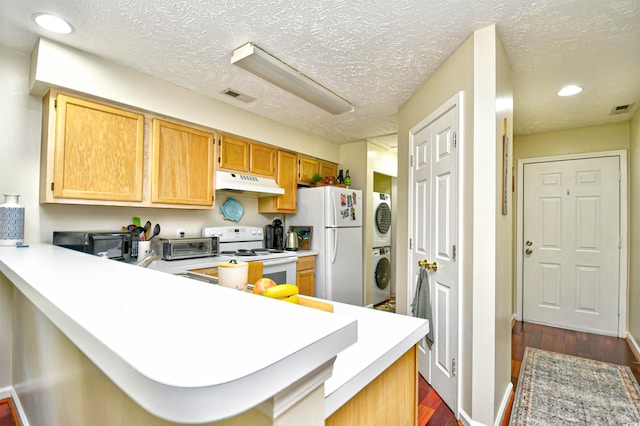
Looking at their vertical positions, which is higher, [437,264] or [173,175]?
[173,175]

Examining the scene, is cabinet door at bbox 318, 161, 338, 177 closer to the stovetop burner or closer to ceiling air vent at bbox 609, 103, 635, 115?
the stovetop burner

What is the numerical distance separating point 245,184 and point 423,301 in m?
1.99

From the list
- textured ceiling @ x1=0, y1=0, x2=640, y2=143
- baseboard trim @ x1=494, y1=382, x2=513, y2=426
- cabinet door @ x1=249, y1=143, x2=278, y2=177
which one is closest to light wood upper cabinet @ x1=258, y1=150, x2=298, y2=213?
cabinet door @ x1=249, y1=143, x2=278, y2=177

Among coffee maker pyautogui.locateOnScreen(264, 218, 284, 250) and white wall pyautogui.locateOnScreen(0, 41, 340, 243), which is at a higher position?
white wall pyautogui.locateOnScreen(0, 41, 340, 243)

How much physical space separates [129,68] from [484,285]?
2896 millimetres

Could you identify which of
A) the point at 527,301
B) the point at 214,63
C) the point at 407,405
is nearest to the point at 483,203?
the point at 407,405

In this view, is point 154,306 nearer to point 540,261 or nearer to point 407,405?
point 407,405

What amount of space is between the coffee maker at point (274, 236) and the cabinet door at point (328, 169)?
1.03m

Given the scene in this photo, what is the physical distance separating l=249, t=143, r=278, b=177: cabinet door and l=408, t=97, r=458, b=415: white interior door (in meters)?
1.67

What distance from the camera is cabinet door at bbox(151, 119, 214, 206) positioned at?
2574 millimetres

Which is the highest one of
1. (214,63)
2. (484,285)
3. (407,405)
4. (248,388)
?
(214,63)

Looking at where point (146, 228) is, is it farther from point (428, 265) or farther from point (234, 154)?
point (428, 265)

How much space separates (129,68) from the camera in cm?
237

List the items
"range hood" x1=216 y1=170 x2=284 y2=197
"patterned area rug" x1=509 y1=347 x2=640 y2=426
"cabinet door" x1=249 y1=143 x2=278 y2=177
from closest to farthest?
Result: "patterned area rug" x1=509 y1=347 x2=640 y2=426, "range hood" x1=216 y1=170 x2=284 y2=197, "cabinet door" x1=249 y1=143 x2=278 y2=177
